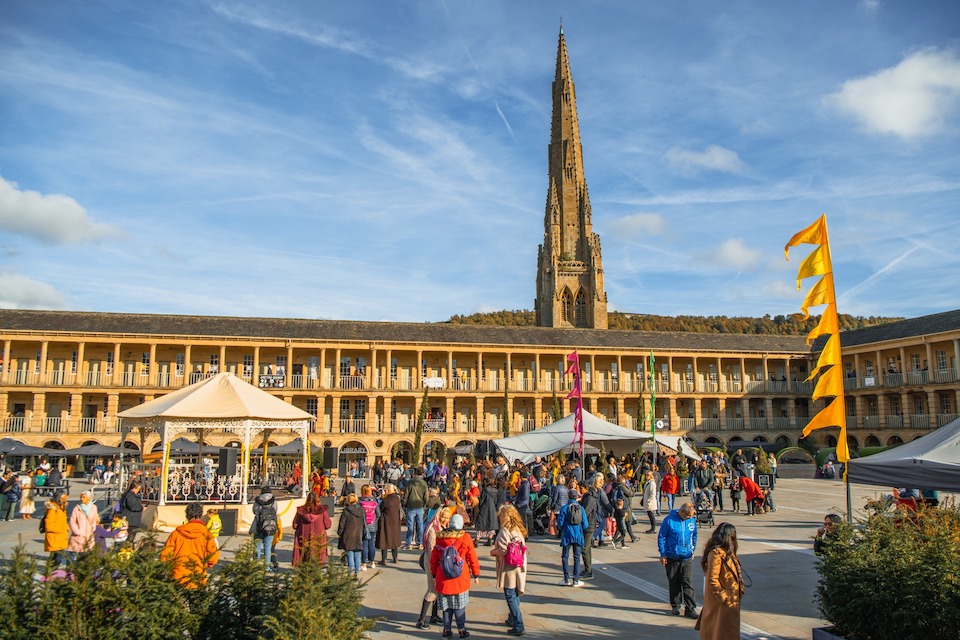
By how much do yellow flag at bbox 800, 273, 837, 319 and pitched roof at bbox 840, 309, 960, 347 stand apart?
123ft

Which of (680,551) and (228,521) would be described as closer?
(680,551)

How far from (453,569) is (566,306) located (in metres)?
68.9

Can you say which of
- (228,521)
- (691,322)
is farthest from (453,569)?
(691,322)

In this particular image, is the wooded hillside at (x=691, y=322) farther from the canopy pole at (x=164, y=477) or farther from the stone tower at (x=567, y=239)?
the canopy pole at (x=164, y=477)

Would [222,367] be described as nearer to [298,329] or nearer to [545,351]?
[298,329]

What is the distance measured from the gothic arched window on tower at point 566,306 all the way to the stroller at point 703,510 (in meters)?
58.7

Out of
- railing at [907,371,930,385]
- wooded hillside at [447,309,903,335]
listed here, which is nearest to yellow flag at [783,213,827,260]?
railing at [907,371,930,385]

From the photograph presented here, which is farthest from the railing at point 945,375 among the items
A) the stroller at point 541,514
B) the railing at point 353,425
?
the stroller at point 541,514

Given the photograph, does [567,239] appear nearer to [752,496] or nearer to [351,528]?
[752,496]

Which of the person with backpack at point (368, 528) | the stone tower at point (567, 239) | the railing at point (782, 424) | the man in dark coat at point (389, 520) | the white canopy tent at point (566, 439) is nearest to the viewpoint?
the man in dark coat at point (389, 520)

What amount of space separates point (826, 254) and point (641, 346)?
132 ft

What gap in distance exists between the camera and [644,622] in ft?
28.4

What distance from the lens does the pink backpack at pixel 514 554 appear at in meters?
8.22

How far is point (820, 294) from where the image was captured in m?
11.5
